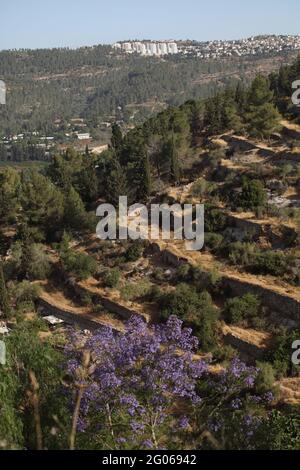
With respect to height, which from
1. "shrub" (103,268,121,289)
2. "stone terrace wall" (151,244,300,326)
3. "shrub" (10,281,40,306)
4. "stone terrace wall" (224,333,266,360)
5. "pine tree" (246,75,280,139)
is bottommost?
"shrub" (10,281,40,306)

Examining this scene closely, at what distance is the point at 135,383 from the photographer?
8.98 meters

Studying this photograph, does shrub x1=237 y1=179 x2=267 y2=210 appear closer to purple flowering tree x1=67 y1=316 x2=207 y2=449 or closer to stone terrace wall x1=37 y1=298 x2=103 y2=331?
stone terrace wall x1=37 y1=298 x2=103 y2=331

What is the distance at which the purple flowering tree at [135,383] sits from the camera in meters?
8.88

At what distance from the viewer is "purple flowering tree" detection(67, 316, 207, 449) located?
29.1ft

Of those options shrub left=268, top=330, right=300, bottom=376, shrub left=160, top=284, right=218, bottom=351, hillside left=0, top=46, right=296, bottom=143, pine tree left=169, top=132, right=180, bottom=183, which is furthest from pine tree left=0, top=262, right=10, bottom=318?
hillside left=0, top=46, right=296, bottom=143

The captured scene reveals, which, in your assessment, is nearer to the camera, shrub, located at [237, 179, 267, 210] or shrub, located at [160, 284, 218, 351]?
shrub, located at [160, 284, 218, 351]

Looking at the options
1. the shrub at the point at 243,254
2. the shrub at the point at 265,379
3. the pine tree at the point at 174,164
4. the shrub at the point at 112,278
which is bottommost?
the shrub at the point at 265,379

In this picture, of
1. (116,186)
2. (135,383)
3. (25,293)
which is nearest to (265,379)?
(135,383)

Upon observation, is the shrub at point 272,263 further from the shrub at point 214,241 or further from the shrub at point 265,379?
the shrub at point 265,379

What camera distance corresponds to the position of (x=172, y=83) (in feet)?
506

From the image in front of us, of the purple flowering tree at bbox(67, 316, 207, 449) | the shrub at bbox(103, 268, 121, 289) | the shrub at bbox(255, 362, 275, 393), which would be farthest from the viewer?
the shrub at bbox(103, 268, 121, 289)

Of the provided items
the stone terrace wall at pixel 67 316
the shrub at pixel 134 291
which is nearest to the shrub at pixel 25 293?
the stone terrace wall at pixel 67 316
